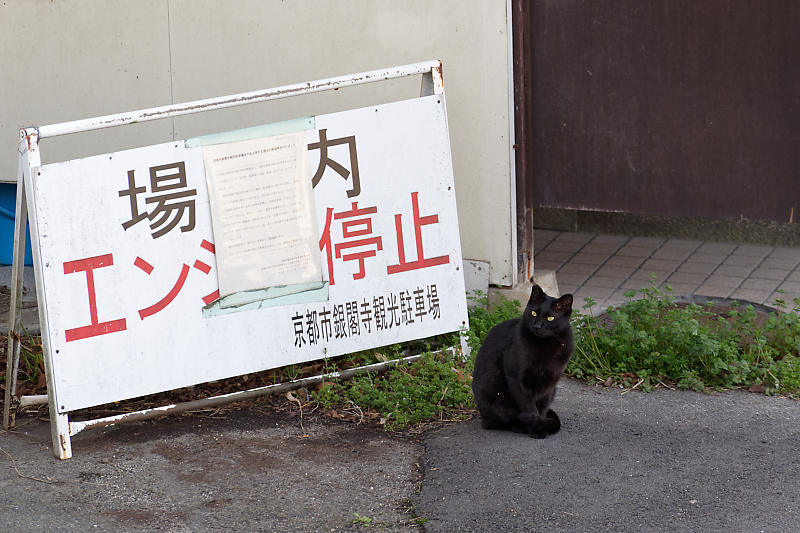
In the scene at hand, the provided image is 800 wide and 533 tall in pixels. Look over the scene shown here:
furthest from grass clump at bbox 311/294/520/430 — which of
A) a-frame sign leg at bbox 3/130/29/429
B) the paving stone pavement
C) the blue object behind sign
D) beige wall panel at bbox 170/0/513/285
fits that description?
the blue object behind sign

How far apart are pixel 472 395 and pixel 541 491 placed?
99cm

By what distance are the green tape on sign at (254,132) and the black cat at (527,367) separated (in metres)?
1.49

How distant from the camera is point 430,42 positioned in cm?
611

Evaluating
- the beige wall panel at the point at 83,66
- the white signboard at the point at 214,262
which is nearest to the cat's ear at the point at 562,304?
the white signboard at the point at 214,262

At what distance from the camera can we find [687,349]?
5480 mm

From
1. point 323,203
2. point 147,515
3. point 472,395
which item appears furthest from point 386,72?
point 147,515

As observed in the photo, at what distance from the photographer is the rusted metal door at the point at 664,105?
5699mm

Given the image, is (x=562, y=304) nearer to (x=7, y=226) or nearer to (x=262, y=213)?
(x=262, y=213)

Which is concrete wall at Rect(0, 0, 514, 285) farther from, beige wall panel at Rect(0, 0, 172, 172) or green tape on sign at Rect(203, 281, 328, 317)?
green tape on sign at Rect(203, 281, 328, 317)

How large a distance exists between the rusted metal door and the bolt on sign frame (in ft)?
3.49

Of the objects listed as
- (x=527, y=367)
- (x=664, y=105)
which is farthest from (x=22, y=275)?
(x=664, y=105)

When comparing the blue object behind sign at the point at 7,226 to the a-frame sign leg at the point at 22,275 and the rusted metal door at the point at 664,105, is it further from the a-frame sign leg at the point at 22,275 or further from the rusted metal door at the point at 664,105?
the rusted metal door at the point at 664,105

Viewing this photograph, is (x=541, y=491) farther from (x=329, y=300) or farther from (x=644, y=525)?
(x=329, y=300)

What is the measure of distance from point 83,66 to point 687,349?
15.3 feet
